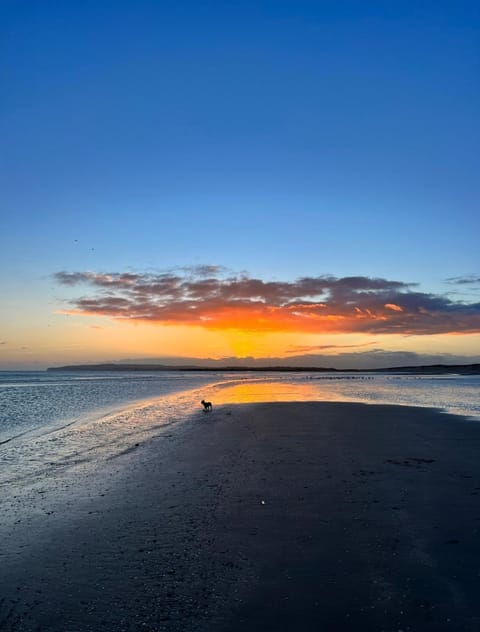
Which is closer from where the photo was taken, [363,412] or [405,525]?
[405,525]


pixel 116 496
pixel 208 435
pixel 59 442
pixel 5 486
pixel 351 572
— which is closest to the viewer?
pixel 351 572

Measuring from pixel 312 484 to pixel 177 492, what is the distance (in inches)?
126

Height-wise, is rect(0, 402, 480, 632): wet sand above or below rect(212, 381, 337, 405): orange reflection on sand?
below

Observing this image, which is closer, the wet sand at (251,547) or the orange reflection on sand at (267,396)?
the wet sand at (251,547)

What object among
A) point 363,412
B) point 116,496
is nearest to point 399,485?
point 116,496

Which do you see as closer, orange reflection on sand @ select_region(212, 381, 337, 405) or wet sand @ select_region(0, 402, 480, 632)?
wet sand @ select_region(0, 402, 480, 632)

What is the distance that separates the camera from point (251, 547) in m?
7.76

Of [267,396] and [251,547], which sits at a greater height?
[267,396]

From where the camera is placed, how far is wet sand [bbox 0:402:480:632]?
18.8 feet

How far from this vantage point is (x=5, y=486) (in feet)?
39.6

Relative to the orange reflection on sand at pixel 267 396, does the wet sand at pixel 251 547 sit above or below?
below

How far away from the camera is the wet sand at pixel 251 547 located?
5.72 metres

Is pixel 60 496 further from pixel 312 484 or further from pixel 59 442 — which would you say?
pixel 59 442

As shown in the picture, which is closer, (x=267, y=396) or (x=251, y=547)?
(x=251, y=547)
